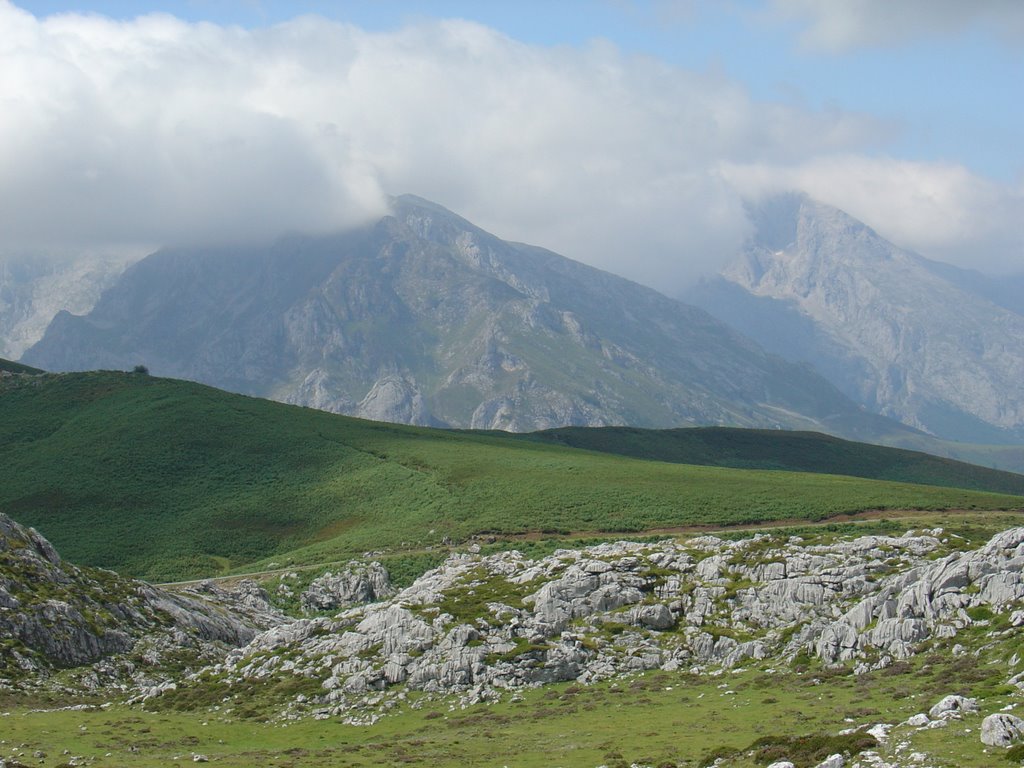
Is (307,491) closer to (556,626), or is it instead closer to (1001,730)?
(556,626)

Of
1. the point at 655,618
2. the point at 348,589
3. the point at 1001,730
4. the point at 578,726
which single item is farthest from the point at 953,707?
the point at 348,589

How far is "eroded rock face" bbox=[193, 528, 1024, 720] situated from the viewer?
60594mm

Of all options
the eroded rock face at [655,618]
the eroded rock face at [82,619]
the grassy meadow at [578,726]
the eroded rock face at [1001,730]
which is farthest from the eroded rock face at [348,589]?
the eroded rock face at [1001,730]

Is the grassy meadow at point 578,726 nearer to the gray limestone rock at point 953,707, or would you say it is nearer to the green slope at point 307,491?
the gray limestone rock at point 953,707

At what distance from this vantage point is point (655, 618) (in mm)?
69938

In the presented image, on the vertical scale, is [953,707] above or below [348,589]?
A: above

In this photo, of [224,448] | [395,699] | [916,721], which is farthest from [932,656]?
[224,448]

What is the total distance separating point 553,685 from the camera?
63.8 metres

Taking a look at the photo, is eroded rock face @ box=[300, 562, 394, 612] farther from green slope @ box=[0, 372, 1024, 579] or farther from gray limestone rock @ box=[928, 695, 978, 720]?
gray limestone rock @ box=[928, 695, 978, 720]

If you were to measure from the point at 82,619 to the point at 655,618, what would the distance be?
4479 cm

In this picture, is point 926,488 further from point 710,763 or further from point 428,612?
point 710,763

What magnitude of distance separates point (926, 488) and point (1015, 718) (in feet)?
419

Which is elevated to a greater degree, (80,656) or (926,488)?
(926,488)

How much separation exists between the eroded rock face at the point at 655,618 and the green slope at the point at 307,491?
173 ft
